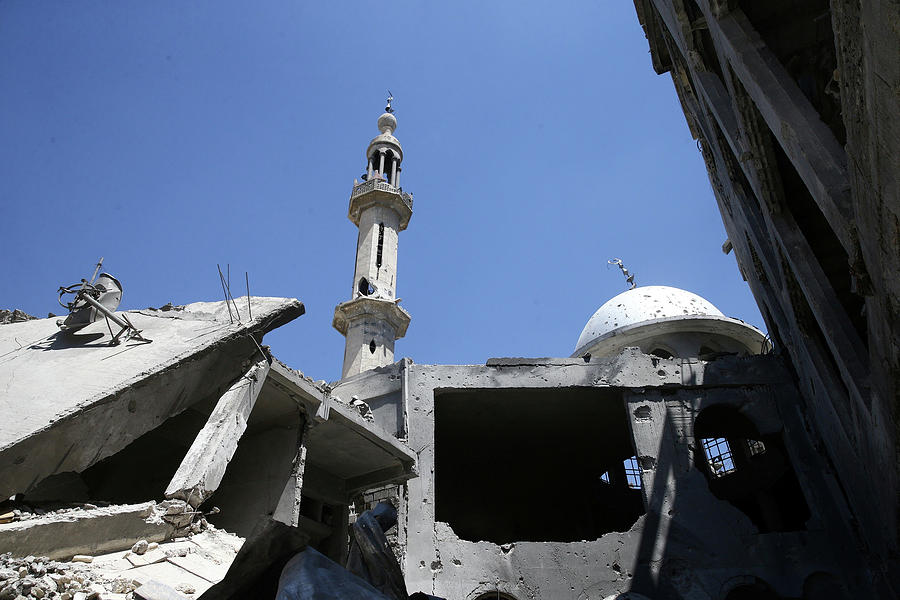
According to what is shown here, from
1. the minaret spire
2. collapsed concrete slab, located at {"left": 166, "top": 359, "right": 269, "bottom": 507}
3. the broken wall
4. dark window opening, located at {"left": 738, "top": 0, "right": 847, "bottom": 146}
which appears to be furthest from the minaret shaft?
dark window opening, located at {"left": 738, "top": 0, "right": 847, "bottom": 146}

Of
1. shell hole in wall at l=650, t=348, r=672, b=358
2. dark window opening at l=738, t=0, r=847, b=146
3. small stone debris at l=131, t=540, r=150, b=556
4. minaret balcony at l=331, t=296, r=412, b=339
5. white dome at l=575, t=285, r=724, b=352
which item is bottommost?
small stone debris at l=131, t=540, r=150, b=556

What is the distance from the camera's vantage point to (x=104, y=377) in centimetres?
791

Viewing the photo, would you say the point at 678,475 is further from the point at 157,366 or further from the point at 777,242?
the point at 157,366

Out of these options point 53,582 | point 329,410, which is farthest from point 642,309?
point 53,582

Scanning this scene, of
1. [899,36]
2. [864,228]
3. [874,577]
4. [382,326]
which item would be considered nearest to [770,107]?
[864,228]

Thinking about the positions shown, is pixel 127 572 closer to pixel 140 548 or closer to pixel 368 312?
pixel 140 548

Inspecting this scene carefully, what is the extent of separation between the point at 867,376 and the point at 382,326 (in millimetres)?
19573

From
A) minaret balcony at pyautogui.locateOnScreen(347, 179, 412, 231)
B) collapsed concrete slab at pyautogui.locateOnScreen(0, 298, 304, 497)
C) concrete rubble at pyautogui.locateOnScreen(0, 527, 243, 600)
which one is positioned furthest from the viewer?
minaret balcony at pyautogui.locateOnScreen(347, 179, 412, 231)

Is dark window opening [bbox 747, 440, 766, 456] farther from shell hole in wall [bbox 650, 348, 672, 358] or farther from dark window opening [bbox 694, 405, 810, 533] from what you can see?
shell hole in wall [bbox 650, 348, 672, 358]

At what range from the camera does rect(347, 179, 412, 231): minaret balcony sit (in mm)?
28562

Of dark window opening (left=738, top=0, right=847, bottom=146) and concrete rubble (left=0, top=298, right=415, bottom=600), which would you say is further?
dark window opening (left=738, top=0, right=847, bottom=146)

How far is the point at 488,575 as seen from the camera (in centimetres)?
1148

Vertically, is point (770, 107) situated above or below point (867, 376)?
above

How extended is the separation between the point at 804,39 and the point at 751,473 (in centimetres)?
1020
